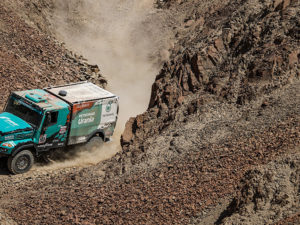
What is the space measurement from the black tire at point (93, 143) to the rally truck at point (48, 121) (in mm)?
59

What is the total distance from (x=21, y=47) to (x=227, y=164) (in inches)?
560

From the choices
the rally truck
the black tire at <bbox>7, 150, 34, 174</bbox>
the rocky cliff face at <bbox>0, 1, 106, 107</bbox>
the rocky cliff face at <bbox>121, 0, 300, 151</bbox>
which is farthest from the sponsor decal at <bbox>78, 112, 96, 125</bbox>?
the rocky cliff face at <bbox>0, 1, 106, 107</bbox>

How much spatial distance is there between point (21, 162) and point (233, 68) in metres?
8.10

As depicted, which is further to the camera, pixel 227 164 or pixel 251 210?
pixel 227 164

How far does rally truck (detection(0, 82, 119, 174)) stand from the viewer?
15.6 meters

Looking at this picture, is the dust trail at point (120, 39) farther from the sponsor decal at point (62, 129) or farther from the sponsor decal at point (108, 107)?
the sponsor decal at point (62, 129)

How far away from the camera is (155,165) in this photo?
14.6m

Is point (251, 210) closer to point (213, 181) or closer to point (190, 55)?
point (213, 181)

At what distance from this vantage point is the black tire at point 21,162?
1563 centimetres

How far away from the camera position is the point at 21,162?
52.2 ft

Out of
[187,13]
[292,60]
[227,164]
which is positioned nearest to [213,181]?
[227,164]

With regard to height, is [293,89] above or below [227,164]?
above

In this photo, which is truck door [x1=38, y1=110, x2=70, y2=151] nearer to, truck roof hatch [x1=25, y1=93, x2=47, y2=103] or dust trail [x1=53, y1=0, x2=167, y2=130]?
truck roof hatch [x1=25, y1=93, x2=47, y2=103]

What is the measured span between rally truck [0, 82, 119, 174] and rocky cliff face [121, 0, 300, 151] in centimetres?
152
